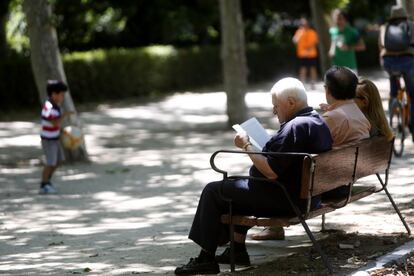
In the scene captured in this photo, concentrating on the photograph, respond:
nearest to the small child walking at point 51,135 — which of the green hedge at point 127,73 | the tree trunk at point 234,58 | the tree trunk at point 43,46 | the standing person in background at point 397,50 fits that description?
the tree trunk at point 43,46

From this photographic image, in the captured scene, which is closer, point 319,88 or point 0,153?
point 0,153

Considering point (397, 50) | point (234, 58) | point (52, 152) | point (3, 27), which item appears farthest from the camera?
point (3, 27)

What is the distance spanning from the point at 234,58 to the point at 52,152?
20.7 feet

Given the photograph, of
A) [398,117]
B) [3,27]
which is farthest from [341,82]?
[3,27]

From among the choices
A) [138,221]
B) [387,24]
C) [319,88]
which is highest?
[387,24]

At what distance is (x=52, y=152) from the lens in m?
11.8

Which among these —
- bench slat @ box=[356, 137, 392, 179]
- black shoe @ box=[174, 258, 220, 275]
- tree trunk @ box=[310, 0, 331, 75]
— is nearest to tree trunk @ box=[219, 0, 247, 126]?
tree trunk @ box=[310, 0, 331, 75]

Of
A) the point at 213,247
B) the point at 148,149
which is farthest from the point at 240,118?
the point at 213,247

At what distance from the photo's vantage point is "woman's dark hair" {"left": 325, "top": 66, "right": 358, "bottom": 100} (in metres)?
7.48

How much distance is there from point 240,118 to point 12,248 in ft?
31.2

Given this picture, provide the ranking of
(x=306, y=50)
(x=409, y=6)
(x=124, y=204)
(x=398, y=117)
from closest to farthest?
(x=124, y=204) < (x=409, y=6) < (x=398, y=117) < (x=306, y=50)

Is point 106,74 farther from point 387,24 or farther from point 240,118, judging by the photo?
point 387,24

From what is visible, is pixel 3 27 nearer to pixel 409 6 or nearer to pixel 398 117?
pixel 398 117

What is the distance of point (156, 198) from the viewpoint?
10.9m
